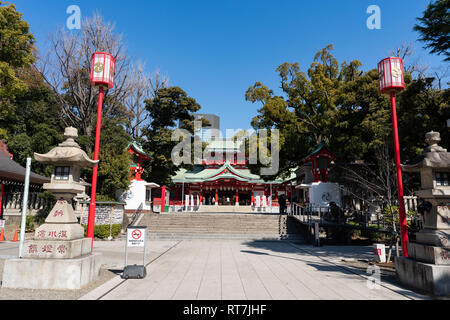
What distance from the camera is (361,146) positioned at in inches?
543

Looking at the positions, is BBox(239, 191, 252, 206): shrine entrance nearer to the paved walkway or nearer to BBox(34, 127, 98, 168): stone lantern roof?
the paved walkway

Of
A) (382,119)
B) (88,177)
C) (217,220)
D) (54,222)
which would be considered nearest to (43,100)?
(88,177)

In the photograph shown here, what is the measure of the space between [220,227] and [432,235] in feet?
40.9

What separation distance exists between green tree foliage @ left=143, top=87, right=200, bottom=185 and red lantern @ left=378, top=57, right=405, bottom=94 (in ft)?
55.7

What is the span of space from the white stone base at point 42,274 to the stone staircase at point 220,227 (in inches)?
403

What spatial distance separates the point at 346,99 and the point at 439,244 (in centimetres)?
1156

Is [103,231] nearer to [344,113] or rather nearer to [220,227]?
[220,227]

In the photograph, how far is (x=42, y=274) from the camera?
198 inches

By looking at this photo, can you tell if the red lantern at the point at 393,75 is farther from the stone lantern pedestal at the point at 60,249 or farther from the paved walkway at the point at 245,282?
the stone lantern pedestal at the point at 60,249

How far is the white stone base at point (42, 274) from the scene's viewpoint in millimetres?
4996

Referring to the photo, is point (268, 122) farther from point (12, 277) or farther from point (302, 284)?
point (12, 277)

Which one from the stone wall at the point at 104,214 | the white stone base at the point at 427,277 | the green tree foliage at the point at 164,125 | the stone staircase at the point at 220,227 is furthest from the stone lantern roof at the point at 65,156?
the green tree foliage at the point at 164,125

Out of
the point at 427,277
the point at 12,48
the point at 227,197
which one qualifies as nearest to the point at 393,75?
the point at 427,277
